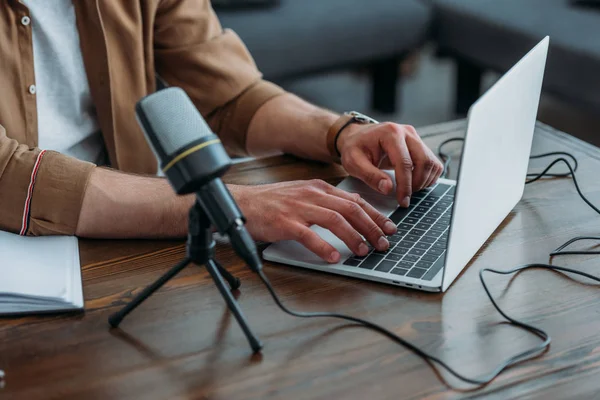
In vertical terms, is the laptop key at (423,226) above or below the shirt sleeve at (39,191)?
below

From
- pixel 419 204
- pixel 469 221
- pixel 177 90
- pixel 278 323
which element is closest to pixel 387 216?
pixel 419 204

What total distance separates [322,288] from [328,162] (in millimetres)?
408

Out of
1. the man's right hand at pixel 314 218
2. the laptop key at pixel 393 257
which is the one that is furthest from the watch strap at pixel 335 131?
the laptop key at pixel 393 257

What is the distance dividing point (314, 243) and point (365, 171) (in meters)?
0.24

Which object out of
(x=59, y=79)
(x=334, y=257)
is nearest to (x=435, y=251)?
(x=334, y=257)

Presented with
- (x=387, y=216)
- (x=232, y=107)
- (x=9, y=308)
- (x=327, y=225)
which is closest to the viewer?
(x=9, y=308)

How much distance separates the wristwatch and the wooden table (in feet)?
1.05

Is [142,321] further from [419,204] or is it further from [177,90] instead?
[419,204]

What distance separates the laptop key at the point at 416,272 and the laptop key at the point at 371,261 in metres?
0.04

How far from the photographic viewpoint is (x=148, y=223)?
98 centimetres

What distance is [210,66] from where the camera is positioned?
1.41 m

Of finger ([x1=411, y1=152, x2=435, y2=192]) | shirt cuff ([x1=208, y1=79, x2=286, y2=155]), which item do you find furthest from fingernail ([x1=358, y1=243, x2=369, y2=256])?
shirt cuff ([x1=208, y1=79, x2=286, y2=155])

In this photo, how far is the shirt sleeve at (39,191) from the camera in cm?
97

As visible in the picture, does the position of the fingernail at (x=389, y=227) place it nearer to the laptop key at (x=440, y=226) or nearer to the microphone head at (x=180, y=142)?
the laptop key at (x=440, y=226)
